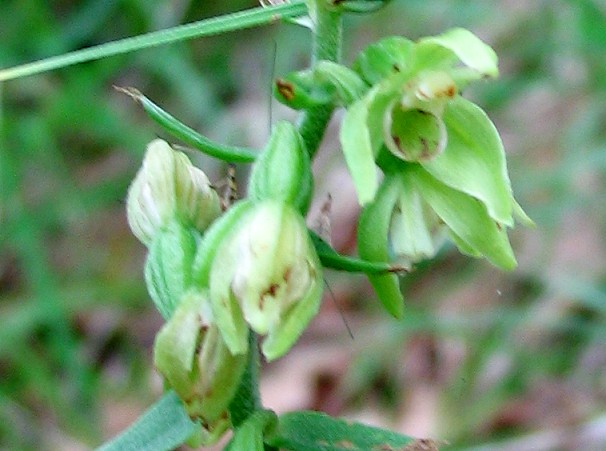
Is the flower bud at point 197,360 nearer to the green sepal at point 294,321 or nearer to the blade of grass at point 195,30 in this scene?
the green sepal at point 294,321

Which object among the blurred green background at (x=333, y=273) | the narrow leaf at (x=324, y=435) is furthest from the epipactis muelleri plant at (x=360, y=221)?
the blurred green background at (x=333, y=273)

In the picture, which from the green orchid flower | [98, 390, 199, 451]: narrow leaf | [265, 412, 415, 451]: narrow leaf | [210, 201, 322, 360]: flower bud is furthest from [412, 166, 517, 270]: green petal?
[98, 390, 199, 451]: narrow leaf

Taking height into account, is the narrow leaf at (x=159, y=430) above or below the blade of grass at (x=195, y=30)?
below

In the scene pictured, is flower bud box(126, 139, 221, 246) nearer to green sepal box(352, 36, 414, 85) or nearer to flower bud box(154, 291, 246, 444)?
flower bud box(154, 291, 246, 444)

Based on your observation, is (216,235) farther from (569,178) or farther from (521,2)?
(521,2)

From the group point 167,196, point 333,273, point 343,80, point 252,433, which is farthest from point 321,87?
point 333,273

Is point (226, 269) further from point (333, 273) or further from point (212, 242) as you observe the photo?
point (333, 273)
